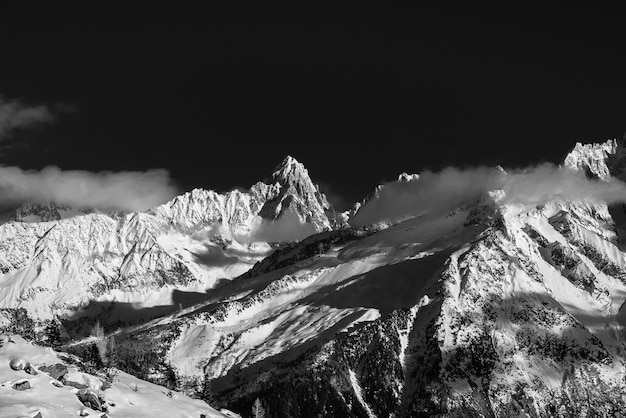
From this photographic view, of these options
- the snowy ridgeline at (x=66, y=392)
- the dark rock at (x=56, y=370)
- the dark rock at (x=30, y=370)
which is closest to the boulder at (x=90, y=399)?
the snowy ridgeline at (x=66, y=392)

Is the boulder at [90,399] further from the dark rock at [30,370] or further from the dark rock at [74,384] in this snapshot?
the dark rock at [30,370]

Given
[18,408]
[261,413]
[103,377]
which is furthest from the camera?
[261,413]

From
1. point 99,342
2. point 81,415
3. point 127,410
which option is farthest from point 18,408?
point 99,342

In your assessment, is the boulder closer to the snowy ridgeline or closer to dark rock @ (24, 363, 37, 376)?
the snowy ridgeline

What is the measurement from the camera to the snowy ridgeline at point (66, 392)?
57.5 metres

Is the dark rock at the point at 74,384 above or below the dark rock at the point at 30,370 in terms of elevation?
below

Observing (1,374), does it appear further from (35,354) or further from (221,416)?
(221,416)

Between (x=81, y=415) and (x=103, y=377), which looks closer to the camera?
(x=81, y=415)

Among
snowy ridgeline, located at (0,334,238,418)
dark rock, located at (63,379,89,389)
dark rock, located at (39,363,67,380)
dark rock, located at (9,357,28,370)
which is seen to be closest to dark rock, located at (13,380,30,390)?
snowy ridgeline, located at (0,334,238,418)

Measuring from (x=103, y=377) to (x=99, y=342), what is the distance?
64.5ft

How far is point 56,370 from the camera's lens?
211 ft

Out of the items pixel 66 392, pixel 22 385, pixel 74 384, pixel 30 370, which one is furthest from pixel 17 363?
pixel 66 392

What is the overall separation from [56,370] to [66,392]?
427cm

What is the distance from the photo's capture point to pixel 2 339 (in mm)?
71875
